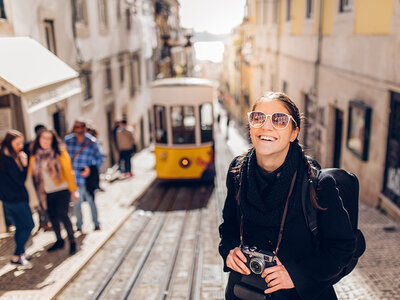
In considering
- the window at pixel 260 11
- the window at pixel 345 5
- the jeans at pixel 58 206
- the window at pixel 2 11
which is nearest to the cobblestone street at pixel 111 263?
the jeans at pixel 58 206

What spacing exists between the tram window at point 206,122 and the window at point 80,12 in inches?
224

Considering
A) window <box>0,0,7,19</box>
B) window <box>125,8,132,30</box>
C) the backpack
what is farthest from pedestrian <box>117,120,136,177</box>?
window <box>125,8,132,30</box>

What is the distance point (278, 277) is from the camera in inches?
79.3

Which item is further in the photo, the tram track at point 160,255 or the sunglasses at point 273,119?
the tram track at point 160,255

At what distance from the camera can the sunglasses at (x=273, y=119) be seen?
204 cm

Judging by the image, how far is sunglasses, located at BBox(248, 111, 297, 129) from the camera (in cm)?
204

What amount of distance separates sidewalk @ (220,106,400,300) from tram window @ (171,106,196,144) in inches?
209

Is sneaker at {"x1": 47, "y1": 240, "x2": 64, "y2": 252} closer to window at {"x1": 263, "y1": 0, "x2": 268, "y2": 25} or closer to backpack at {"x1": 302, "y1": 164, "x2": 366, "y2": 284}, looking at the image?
Result: backpack at {"x1": 302, "y1": 164, "x2": 366, "y2": 284}

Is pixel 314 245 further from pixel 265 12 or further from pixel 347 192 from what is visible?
pixel 265 12

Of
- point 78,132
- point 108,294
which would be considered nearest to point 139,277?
point 108,294

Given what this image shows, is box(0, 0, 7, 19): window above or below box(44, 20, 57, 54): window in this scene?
above

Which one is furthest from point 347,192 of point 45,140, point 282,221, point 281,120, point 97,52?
point 97,52

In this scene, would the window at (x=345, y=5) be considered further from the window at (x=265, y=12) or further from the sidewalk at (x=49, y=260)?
the window at (x=265, y=12)

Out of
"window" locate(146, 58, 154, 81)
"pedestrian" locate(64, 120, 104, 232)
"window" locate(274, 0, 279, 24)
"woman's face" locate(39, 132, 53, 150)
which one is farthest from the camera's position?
"window" locate(146, 58, 154, 81)
